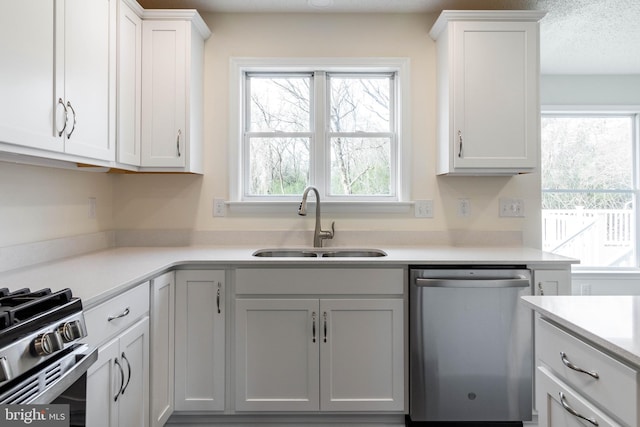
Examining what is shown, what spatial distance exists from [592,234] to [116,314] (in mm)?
4331

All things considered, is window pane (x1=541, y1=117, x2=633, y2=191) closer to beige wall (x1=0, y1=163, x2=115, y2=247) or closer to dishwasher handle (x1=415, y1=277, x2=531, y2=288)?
dishwasher handle (x1=415, y1=277, x2=531, y2=288)

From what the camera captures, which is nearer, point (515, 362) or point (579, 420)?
point (579, 420)

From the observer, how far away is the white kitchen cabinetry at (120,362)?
130 centimetres

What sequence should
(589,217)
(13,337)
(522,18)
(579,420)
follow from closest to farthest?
(13,337), (579,420), (522,18), (589,217)

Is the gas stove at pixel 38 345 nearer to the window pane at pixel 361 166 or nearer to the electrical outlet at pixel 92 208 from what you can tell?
the electrical outlet at pixel 92 208

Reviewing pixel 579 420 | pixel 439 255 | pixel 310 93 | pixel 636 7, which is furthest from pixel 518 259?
pixel 636 7

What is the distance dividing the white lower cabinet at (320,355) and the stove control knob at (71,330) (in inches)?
39.6

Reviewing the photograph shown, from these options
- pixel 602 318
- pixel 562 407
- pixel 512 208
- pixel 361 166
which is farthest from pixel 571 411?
pixel 361 166

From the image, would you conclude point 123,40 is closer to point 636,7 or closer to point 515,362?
point 515,362

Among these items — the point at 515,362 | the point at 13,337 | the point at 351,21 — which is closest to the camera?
the point at 13,337

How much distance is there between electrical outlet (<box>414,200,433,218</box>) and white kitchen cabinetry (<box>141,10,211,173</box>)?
1.53 meters

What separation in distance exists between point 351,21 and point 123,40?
4.78ft

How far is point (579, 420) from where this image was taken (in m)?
0.99

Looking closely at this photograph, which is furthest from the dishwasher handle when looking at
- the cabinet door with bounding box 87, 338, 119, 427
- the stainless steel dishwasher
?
the cabinet door with bounding box 87, 338, 119, 427
